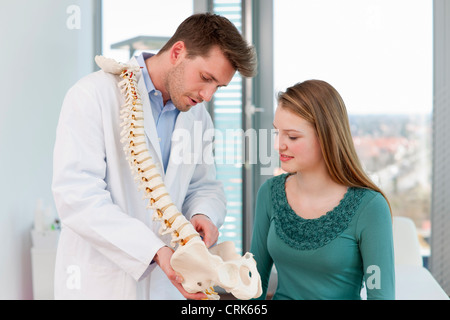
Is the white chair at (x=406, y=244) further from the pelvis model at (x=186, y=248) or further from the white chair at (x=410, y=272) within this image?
the pelvis model at (x=186, y=248)

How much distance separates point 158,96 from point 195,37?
0.68ft

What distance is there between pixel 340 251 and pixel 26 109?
1912 millimetres

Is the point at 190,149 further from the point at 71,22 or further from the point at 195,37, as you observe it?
the point at 71,22

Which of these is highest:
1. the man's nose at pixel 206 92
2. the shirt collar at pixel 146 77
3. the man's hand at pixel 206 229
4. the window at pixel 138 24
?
the window at pixel 138 24

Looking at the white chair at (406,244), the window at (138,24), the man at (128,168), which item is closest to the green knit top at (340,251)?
the man at (128,168)

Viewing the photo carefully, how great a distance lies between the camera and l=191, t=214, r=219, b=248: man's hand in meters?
1.29

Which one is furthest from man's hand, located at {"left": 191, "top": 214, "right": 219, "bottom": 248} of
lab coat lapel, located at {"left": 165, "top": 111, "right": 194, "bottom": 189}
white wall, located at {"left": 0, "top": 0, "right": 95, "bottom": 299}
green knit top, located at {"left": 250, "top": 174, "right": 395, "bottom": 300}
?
white wall, located at {"left": 0, "top": 0, "right": 95, "bottom": 299}

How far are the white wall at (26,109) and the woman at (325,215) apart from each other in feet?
5.06

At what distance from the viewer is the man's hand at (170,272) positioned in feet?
3.44

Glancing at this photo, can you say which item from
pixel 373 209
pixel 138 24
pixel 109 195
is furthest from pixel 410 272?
pixel 138 24

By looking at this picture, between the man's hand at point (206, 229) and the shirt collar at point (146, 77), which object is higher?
the shirt collar at point (146, 77)

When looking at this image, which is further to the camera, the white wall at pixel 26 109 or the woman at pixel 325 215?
the white wall at pixel 26 109

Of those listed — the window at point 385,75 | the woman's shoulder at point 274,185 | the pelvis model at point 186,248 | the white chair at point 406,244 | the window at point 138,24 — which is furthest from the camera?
the window at point 138,24

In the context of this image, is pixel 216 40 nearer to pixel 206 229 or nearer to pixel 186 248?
pixel 206 229
